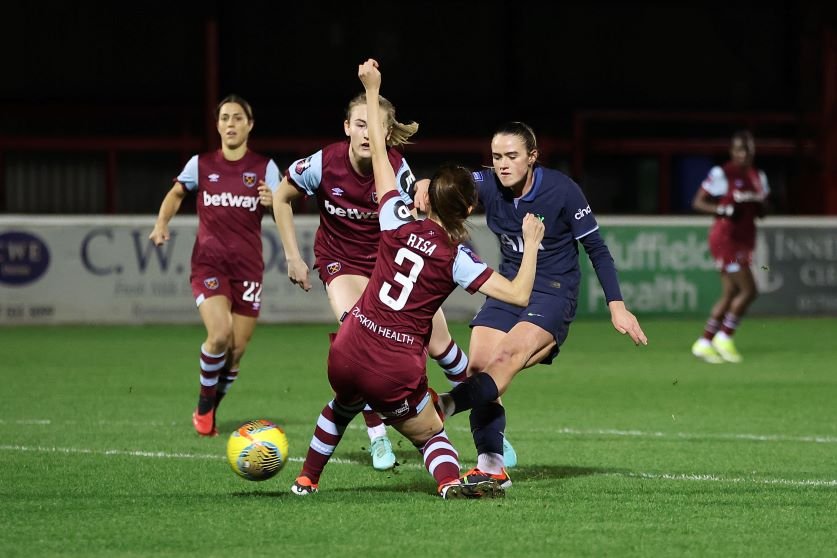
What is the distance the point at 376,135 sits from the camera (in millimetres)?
6855

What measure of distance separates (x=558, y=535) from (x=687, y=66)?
2504 cm

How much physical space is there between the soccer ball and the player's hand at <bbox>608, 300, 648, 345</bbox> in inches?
67.4

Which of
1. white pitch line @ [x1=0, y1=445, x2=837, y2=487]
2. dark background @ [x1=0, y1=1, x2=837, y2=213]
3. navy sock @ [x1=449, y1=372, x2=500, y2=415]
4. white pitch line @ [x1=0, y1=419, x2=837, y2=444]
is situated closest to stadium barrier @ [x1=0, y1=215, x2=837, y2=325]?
dark background @ [x1=0, y1=1, x2=837, y2=213]

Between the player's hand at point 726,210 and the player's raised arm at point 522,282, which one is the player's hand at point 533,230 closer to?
the player's raised arm at point 522,282

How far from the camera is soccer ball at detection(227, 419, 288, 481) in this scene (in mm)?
6746

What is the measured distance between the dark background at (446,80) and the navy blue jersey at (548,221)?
62.0 feet

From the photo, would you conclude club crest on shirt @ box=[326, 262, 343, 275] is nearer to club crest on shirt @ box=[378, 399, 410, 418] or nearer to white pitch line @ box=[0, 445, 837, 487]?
white pitch line @ box=[0, 445, 837, 487]

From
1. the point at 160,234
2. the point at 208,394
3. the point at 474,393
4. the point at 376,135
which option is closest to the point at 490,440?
the point at 474,393

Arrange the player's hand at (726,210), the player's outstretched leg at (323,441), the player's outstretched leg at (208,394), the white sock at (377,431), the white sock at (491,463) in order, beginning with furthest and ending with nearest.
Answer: the player's hand at (726,210) < the player's outstretched leg at (208,394) < the white sock at (377,431) < the white sock at (491,463) < the player's outstretched leg at (323,441)

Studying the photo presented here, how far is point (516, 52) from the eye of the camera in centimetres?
2955

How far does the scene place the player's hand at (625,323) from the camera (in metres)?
6.91

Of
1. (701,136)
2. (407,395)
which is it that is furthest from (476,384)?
(701,136)

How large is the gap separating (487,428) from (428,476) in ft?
2.18

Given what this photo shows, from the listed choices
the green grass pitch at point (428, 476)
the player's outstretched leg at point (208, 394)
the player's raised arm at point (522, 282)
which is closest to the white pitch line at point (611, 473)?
the green grass pitch at point (428, 476)
